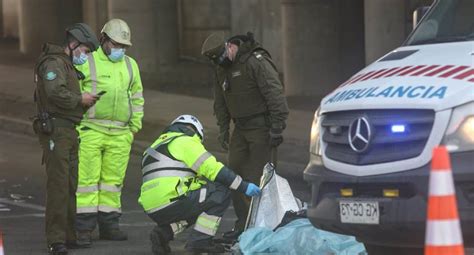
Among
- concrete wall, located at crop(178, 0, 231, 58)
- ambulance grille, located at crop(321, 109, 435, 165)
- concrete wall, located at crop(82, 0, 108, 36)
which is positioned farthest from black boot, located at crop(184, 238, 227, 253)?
concrete wall, located at crop(82, 0, 108, 36)

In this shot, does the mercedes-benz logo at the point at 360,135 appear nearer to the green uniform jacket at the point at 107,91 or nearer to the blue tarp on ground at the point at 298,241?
the blue tarp on ground at the point at 298,241

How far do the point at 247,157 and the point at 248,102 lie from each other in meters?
0.48

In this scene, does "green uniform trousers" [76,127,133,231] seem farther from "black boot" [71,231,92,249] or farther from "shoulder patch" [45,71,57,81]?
"shoulder patch" [45,71,57,81]

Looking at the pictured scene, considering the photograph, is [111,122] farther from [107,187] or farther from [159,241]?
[159,241]

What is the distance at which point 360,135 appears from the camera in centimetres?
682

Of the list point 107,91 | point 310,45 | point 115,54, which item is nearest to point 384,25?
point 310,45

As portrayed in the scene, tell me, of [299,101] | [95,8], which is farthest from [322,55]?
[95,8]

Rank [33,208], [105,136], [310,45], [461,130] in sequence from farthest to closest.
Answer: [310,45] → [33,208] → [105,136] → [461,130]

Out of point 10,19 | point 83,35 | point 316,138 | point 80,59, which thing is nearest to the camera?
point 316,138

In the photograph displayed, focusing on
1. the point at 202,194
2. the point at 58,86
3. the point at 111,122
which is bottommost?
the point at 202,194

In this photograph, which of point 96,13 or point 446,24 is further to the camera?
point 96,13

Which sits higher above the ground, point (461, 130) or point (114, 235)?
point (461, 130)

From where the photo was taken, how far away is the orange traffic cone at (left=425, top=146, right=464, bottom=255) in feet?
17.9

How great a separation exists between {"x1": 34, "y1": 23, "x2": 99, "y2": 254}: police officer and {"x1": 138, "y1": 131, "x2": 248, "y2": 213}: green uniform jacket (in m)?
0.73
